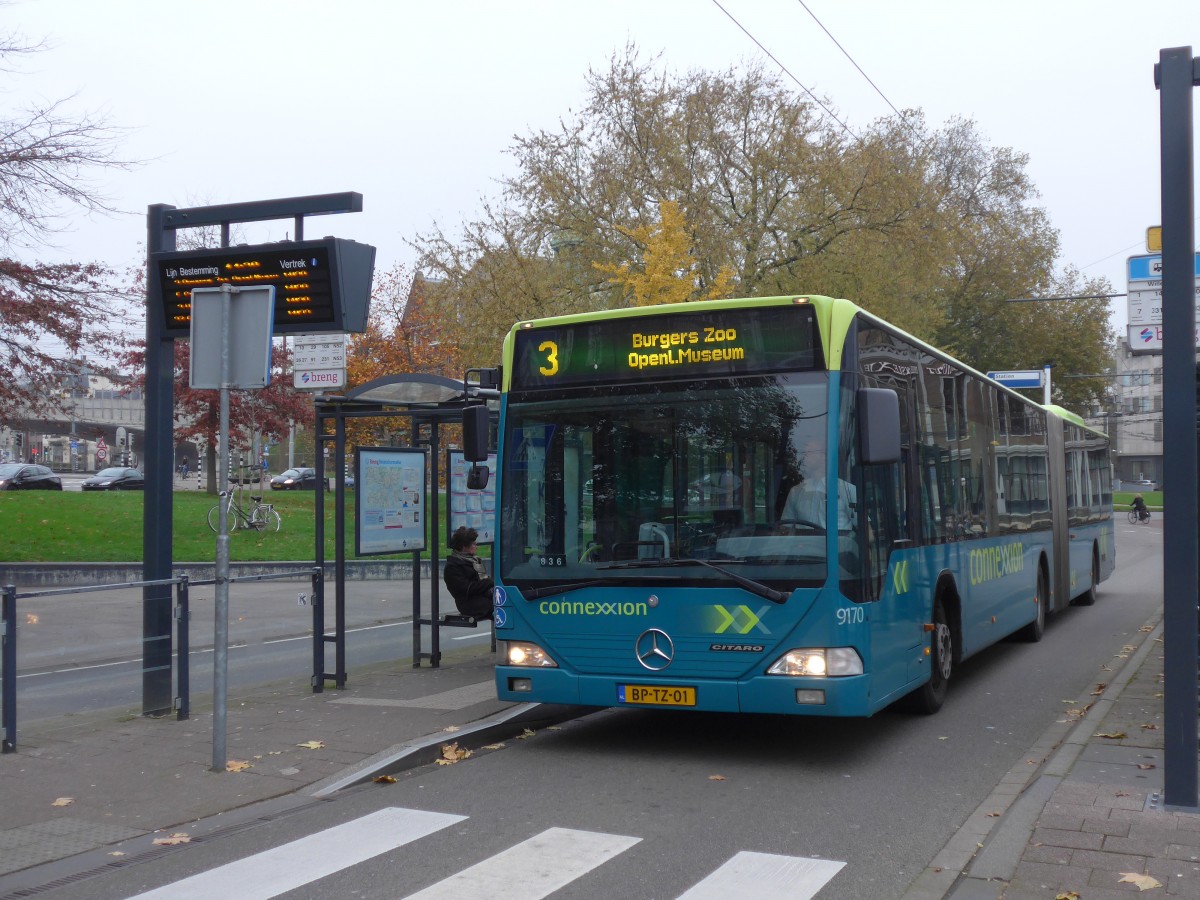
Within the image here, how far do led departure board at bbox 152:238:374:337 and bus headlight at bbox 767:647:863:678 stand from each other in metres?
4.24

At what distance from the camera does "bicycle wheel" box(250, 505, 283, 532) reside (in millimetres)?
30156

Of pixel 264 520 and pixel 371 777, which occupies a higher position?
pixel 264 520

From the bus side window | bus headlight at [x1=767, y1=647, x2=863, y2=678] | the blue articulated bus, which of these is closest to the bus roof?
the blue articulated bus

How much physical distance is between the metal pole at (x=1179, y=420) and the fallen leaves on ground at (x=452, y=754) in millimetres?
4367

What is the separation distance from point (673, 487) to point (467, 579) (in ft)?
15.2

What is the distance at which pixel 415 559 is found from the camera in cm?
1245

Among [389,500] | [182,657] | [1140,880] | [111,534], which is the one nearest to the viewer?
[1140,880]

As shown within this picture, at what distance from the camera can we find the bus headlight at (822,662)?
7.68m

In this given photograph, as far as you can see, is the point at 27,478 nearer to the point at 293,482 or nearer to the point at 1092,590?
the point at 293,482

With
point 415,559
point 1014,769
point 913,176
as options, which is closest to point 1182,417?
point 1014,769

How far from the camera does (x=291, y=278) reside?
388 inches

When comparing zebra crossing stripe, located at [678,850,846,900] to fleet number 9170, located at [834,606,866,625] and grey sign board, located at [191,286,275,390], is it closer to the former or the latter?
fleet number 9170, located at [834,606,866,625]

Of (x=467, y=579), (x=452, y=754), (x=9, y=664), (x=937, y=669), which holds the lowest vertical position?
(x=452, y=754)

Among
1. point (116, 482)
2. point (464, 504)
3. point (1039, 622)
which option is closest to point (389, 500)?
point (464, 504)
